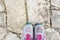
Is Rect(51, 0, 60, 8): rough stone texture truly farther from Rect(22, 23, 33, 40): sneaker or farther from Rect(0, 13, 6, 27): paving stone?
Rect(0, 13, 6, 27): paving stone

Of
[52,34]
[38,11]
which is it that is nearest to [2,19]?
[38,11]

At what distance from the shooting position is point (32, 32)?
1.46 metres

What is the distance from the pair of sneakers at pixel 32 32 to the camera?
4.69 feet

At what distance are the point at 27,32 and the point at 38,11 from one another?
0.21 m

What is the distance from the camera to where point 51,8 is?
147 cm

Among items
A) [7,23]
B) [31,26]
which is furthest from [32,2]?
[7,23]

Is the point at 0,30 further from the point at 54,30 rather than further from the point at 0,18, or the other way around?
the point at 54,30

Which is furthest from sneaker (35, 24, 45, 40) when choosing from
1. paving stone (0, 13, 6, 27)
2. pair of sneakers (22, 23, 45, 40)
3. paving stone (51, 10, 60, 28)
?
paving stone (0, 13, 6, 27)

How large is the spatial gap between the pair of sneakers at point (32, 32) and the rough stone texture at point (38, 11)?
5cm

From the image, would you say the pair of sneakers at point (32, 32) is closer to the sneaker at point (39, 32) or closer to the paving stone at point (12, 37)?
the sneaker at point (39, 32)

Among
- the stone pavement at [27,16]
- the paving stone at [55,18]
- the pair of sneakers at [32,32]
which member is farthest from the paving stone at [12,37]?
the paving stone at [55,18]

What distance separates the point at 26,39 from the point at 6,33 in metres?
0.24

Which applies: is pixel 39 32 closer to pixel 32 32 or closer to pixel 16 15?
pixel 32 32

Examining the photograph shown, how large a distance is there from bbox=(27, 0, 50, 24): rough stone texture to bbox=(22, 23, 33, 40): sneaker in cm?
6
